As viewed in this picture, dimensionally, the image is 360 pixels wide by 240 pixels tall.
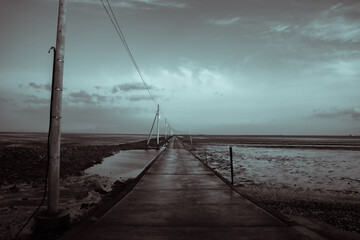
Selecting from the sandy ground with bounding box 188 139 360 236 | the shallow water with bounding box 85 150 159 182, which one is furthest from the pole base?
the shallow water with bounding box 85 150 159 182

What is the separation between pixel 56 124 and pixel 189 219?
3.21 metres

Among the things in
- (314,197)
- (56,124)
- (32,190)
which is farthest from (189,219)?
(32,190)

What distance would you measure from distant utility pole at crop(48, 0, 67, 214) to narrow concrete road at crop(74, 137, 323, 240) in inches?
34.7

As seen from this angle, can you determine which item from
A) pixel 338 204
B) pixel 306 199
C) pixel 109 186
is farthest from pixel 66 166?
pixel 338 204

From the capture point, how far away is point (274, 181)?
1117 centimetres

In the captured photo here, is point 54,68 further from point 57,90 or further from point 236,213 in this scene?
point 236,213

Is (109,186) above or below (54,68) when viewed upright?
below

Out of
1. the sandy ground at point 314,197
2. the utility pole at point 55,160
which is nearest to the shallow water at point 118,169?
the sandy ground at point 314,197

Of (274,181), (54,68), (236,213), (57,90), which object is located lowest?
(274,181)

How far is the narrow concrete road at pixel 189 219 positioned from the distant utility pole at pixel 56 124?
34.7 inches

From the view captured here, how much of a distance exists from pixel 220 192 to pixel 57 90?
5396 millimetres

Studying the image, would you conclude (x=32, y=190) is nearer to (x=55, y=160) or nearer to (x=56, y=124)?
(x=55, y=160)

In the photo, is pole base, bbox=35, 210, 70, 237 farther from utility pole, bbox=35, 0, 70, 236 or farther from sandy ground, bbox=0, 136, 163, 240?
sandy ground, bbox=0, 136, 163, 240

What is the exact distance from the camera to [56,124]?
395 centimetres
